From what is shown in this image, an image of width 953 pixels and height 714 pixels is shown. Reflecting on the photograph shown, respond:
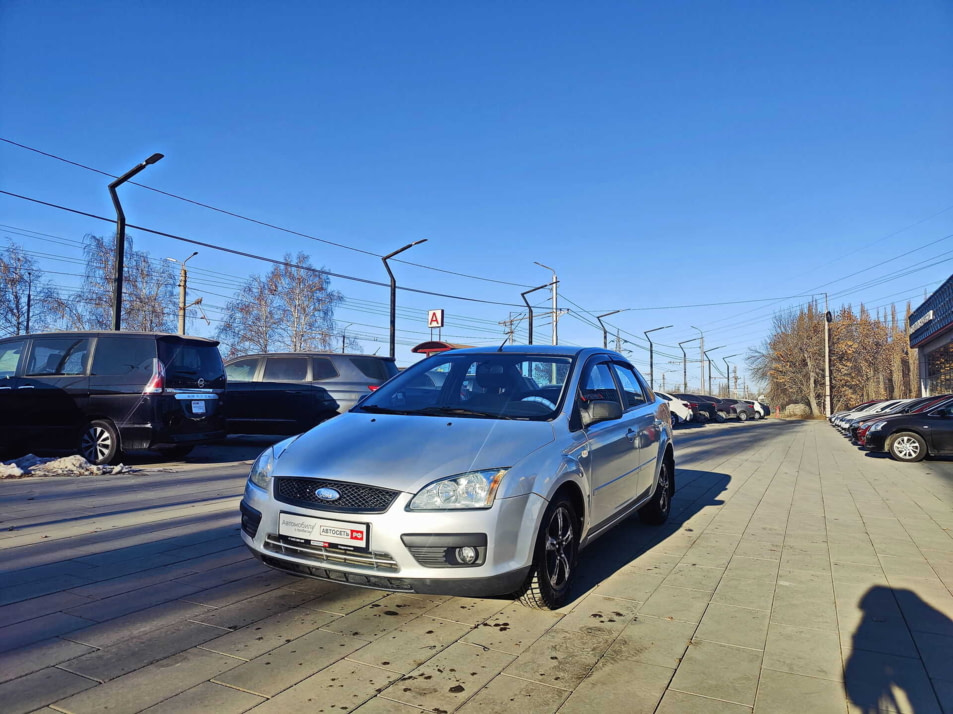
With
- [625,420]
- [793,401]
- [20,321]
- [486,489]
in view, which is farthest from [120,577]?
[793,401]

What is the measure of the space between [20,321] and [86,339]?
43773mm

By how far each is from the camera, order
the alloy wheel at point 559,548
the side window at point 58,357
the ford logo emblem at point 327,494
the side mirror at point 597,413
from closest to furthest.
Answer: the ford logo emblem at point 327,494
the alloy wheel at point 559,548
the side mirror at point 597,413
the side window at point 58,357

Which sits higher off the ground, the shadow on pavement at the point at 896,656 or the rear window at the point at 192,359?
the rear window at the point at 192,359

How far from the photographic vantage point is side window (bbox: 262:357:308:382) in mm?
12078

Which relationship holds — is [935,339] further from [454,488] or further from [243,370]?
[454,488]

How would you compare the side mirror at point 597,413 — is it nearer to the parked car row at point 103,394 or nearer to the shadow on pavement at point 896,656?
the shadow on pavement at point 896,656

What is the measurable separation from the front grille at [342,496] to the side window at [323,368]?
28.3 feet

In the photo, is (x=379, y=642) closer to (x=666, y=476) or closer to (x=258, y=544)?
(x=258, y=544)

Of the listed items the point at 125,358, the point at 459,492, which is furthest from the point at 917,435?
the point at 125,358

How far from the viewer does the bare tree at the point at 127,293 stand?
42344mm

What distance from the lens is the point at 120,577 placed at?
4.12 meters

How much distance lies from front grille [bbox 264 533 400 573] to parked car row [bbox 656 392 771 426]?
24.2 metres

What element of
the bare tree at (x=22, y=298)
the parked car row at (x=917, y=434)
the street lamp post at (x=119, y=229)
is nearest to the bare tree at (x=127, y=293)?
the bare tree at (x=22, y=298)

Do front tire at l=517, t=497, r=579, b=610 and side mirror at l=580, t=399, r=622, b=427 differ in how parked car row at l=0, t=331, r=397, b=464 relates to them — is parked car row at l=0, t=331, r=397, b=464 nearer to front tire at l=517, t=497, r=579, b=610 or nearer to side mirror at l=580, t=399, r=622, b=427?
side mirror at l=580, t=399, r=622, b=427
